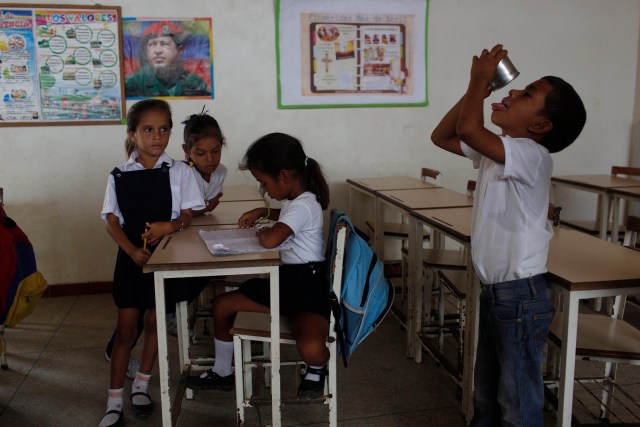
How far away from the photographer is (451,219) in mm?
2451

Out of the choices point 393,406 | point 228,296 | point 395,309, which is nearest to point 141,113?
point 228,296

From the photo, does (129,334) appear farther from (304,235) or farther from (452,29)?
(452,29)

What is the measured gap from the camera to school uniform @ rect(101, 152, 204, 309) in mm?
2184

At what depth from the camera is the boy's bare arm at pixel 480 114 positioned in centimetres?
144

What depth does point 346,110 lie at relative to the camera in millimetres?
4109

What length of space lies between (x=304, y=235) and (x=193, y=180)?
22.9 inches

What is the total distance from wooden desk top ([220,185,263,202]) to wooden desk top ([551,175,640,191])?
205 cm

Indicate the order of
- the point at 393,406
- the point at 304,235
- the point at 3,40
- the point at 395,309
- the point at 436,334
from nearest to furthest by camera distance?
the point at 304,235 < the point at 393,406 < the point at 436,334 < the point at 395,309 < the point at 3,40

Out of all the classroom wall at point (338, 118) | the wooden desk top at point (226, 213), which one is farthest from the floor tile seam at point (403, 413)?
the classroom wall at point (338, 118)

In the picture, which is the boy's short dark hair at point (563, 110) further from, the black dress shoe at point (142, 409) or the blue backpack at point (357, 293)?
the black dress shoe at point (142, 409)

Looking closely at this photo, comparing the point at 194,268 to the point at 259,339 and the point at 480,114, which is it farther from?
the point at 480,114

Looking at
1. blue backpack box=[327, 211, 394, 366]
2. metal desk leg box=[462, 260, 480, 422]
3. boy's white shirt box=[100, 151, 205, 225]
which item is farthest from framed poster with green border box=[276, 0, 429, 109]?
blue backpack box=[327, 211, 394, 366]

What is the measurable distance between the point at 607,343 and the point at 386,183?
2020 millimetres

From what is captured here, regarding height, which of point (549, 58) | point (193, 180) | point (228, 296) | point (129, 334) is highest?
point (549, 58)
